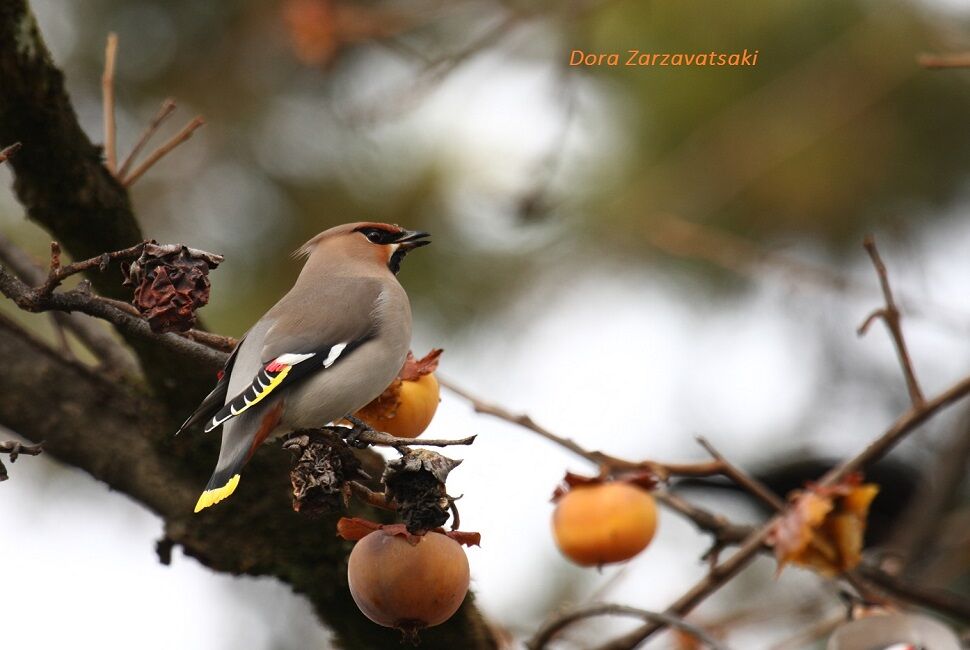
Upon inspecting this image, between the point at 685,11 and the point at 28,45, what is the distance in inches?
150

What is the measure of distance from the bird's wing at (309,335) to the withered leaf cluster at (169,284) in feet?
1.09

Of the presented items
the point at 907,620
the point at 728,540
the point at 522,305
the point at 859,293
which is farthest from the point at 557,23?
the point at 907,620

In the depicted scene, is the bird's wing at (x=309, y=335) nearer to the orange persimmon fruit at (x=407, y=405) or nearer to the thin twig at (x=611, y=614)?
the orange persimmon fruit at (x=407, y=405)

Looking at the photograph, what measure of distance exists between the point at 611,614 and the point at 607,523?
0.35 meters

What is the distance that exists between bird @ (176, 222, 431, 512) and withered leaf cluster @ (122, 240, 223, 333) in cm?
25

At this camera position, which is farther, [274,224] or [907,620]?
[274,224]

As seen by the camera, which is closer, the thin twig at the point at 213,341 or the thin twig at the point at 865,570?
the thin twig at the point at 213,341

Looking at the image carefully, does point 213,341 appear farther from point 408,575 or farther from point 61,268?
point 408,575

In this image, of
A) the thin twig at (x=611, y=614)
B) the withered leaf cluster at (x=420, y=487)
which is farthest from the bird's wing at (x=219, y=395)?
the thin twig at (x=611, y=614)

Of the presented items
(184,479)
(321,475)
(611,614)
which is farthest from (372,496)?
(184,479)

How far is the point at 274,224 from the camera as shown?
5.75 meters

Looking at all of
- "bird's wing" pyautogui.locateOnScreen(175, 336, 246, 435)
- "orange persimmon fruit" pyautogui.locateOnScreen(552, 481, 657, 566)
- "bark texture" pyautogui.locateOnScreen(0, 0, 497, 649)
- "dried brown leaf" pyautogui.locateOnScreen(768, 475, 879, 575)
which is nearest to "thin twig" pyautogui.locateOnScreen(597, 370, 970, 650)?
"dried brown leaf" pyautogui.locateOnScreen(768, 475, 879, 575)

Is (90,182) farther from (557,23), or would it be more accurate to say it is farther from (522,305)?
(522,305)

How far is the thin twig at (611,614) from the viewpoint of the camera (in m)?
2.27
